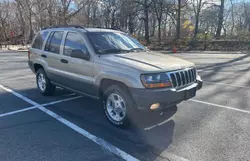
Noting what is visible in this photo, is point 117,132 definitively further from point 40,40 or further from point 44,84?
point 40,40

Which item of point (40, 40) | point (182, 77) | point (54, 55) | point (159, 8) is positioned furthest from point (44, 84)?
point (159, 8)

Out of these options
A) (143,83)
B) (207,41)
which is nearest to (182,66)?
(143,83)

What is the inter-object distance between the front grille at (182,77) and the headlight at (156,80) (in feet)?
0.47

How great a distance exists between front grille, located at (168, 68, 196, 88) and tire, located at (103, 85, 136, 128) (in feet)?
2.72

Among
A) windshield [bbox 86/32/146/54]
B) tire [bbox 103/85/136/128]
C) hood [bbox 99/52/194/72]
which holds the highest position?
windshield [bbox 86/32/146/54]

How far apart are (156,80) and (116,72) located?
2.44 ft

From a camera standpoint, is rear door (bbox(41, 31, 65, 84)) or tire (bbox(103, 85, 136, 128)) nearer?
tire (bbox(103, 85, 136, 128))

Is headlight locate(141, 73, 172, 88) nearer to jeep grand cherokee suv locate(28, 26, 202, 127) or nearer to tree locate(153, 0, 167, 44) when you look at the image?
jeep grand cherokee suv locate(28, 26, 202, 127)

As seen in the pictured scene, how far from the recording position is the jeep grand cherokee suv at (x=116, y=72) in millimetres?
3707

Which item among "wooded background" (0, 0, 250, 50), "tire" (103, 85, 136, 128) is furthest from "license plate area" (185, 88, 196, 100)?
"wooded background" (0, 0, 250, 50)

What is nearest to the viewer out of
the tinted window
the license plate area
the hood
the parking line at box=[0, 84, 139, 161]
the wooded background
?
the parking line at box=[0, 84, 139, 161]

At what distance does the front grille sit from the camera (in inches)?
153

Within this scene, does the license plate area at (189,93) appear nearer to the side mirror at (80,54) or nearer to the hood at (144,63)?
the hood at (144,63)

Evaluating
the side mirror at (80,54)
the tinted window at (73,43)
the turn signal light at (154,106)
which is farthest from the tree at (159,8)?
the turn signal light at (154,106)
